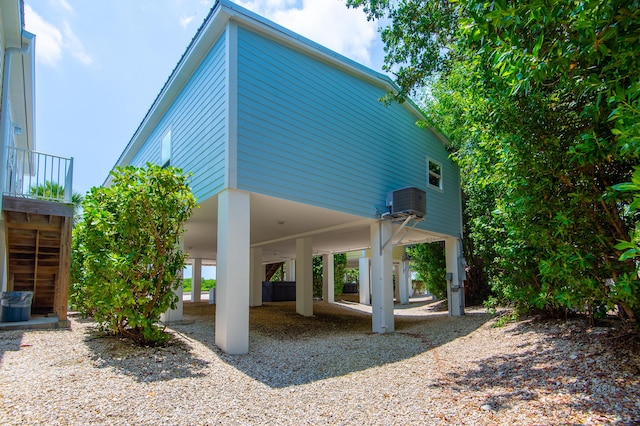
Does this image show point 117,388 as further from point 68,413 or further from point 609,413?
point 609,413

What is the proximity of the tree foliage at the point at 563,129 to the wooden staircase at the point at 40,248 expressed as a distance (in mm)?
8138

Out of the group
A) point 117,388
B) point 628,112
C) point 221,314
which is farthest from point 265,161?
point 628,112

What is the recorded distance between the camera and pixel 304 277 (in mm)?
12383

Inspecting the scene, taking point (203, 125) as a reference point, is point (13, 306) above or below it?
below

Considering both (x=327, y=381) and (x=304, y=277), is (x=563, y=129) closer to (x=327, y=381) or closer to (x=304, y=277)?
(x=327, y=381)

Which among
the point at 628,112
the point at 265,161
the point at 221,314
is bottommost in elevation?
the point at 221,314

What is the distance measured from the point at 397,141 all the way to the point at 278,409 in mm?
7584

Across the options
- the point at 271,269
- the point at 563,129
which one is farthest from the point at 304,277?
the point at 271,269

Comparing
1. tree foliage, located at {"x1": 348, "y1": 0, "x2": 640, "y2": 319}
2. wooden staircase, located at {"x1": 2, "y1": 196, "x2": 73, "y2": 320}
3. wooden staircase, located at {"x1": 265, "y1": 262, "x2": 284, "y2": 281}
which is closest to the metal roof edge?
tree foliage, located at {"x1": 348, "y1": 0, "x2": 640, "y2": 319}

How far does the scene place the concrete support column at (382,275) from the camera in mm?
9133

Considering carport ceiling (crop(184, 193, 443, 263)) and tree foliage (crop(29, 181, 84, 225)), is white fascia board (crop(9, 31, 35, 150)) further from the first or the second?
carport ceiling (crop(184, 193, 443, 263))

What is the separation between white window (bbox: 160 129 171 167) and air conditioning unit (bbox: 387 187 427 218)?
5605mm

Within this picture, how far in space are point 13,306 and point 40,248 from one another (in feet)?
7.05

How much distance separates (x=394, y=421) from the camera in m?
3.56
